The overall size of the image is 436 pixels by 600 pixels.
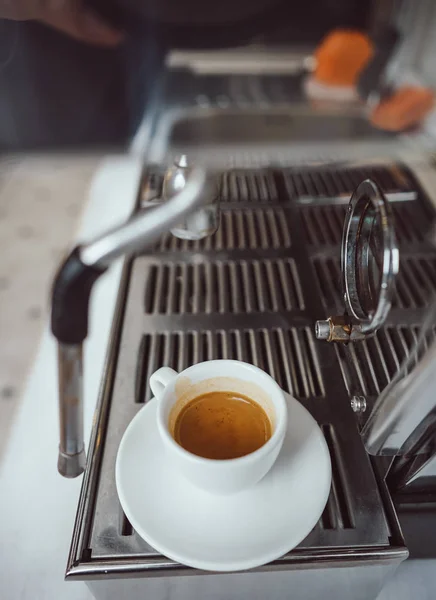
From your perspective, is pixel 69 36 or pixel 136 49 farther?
pixel 136 49

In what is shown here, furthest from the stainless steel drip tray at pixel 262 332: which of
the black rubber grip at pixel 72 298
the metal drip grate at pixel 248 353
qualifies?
the black rubber grip at pixel 72 298

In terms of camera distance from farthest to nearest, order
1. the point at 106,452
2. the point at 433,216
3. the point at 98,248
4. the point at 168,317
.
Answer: the point at 433,216, the point at 168,317, the point at 106,452, the point at 98,248

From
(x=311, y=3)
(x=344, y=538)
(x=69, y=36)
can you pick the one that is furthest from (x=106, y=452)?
(x=311, y=3)

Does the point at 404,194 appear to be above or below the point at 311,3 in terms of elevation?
below

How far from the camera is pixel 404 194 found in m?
0.65

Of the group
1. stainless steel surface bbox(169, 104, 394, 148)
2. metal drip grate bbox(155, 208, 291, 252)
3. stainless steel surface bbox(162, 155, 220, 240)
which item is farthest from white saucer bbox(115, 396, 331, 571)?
stainless steel surface bbox(169, 104, 394, 148)

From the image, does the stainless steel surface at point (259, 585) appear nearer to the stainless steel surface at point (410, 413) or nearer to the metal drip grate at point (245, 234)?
the stainless steel surface at point (410, 413)

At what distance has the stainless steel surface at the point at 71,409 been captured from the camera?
1.00 feet

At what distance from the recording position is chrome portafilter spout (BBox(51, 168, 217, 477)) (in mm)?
245

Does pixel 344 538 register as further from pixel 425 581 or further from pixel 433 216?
pixel 433 216

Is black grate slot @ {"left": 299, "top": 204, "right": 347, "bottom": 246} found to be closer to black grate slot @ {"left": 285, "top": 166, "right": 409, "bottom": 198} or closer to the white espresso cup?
black grate slot @ {"left": 285, "top": 166, "right": 409, "bottom": 198}

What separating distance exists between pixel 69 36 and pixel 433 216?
1.55ft

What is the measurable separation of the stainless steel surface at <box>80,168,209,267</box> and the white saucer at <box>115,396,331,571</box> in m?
0.16

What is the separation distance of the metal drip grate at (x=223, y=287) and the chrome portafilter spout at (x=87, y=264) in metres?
0.19
